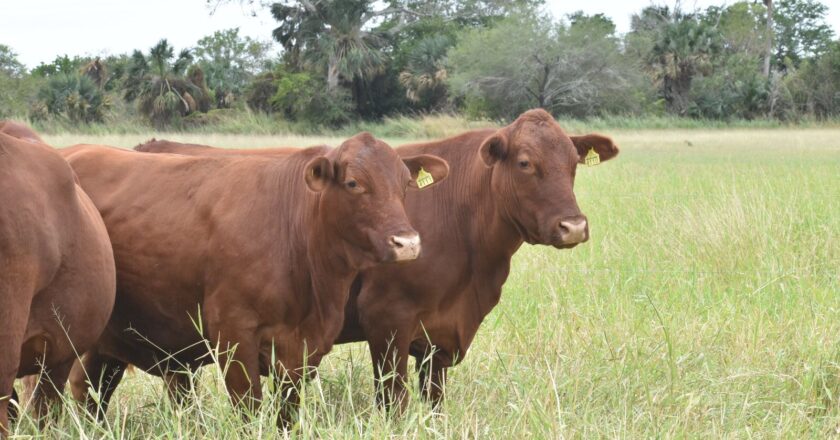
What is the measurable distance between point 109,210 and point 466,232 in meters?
1.66

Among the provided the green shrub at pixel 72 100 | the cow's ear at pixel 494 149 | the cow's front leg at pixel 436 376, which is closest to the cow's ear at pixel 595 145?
the cow's ear at pixel 494 149

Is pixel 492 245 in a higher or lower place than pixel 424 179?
lower

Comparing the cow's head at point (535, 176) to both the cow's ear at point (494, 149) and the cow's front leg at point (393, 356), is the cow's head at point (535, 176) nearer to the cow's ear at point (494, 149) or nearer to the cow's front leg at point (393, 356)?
the cow's ear at point (494, 149)

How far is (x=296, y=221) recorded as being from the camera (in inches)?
175

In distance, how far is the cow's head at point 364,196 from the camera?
4.24 metres

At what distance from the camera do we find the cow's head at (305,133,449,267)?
424 cm

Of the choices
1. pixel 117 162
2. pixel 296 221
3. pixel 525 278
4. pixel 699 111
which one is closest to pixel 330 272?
pixel 296 221

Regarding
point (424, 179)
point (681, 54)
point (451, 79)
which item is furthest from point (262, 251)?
point (681, 54)

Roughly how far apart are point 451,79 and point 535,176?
137ft

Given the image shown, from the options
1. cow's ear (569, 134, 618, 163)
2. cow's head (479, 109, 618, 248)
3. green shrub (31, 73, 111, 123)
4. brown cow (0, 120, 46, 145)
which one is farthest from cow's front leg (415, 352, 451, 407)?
green shrub (31, 73, 111, 123)

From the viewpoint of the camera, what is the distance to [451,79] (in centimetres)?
4622

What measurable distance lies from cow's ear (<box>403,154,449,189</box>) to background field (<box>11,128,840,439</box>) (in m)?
0.88

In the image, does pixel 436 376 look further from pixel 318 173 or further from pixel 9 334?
pixel 9 334

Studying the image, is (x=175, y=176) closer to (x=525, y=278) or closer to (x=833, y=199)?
(x=525, y=278)
